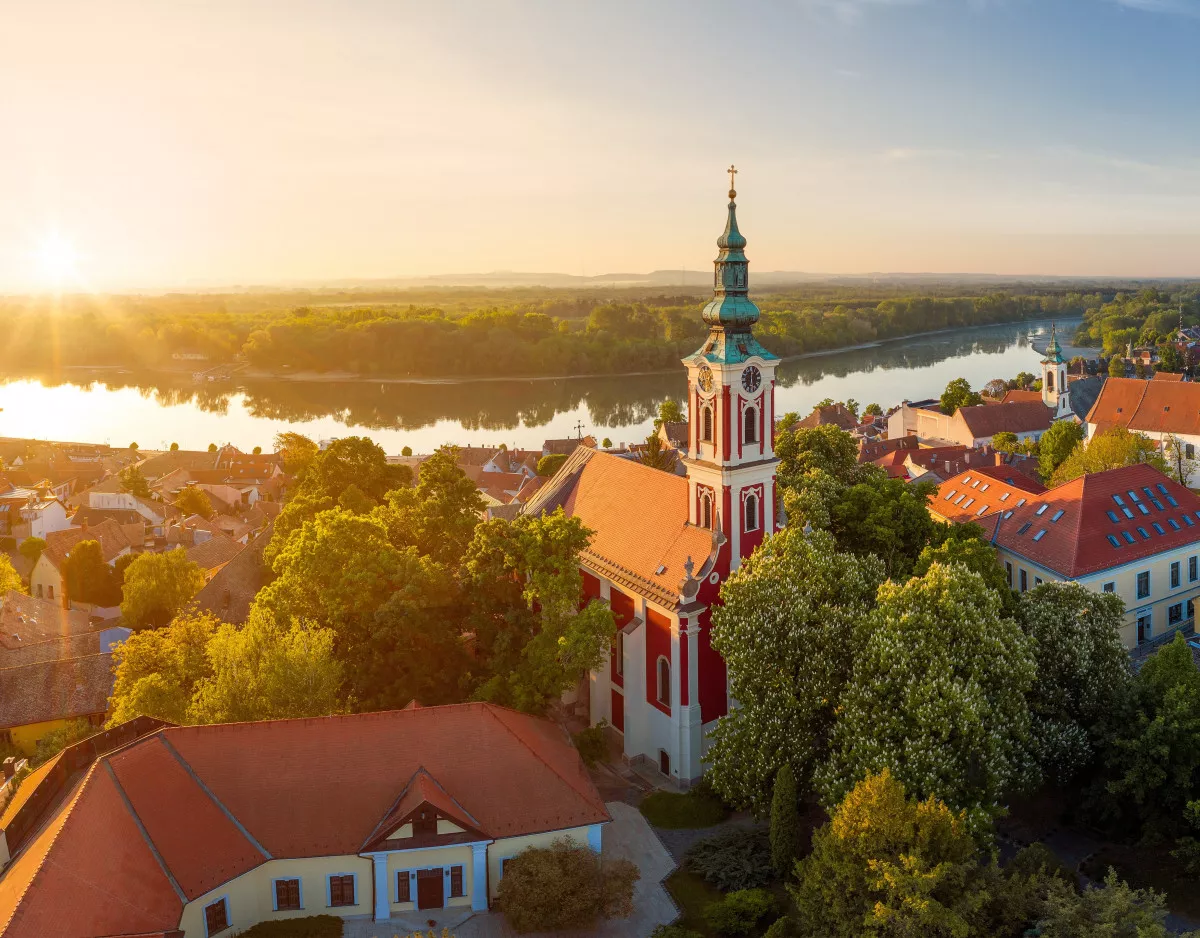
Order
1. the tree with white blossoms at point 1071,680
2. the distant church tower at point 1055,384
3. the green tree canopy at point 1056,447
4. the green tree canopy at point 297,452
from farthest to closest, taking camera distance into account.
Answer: the distant church tower at point 1055,384, the green tree canopy at point 297,452, the green tree canopy at point 1056,447, the tree with white blossoms at point 1071,680

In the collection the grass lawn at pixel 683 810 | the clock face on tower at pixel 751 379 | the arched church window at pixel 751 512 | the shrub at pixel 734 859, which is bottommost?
the grass lawn at pixel 683 810

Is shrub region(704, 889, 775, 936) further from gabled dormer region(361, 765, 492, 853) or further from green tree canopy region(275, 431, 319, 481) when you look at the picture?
green tree canopy region(275, 431, 319, 481)

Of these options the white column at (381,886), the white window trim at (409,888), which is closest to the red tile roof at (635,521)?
the white window trim at (409,888)

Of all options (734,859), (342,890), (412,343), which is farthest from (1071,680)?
(412,343)

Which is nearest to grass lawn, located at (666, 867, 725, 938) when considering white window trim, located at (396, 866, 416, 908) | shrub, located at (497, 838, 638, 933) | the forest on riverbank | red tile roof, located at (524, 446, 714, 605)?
shrub, located at (497, 838, 638, 933)

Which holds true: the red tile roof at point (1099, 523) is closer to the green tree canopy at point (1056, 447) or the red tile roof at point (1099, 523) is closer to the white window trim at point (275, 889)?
the green tree canopy at point (1056, 447)

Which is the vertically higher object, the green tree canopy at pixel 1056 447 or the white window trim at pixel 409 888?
the green tree canopy at pixel 1056 447
